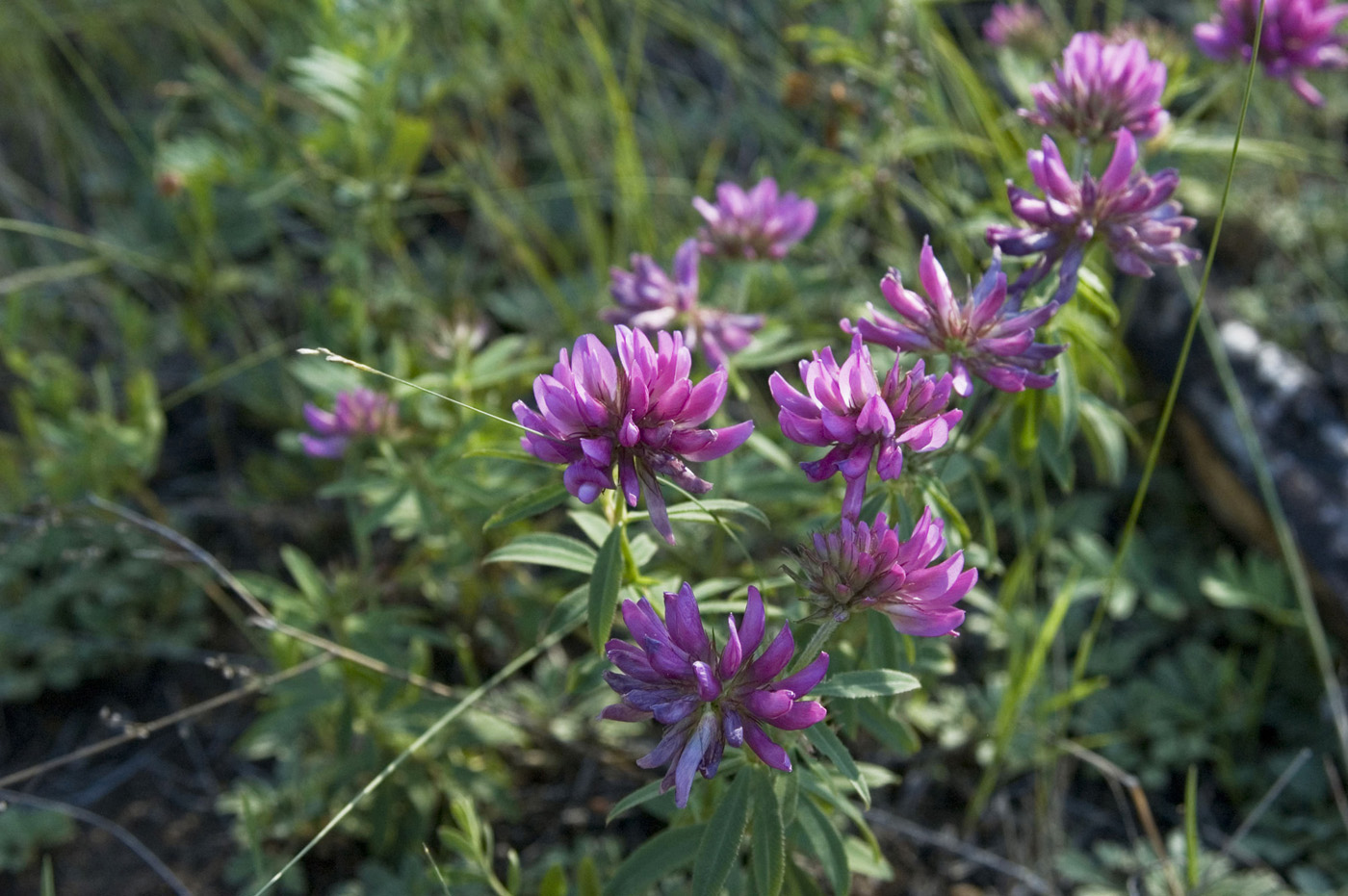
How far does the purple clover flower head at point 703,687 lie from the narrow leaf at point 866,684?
0.24ft

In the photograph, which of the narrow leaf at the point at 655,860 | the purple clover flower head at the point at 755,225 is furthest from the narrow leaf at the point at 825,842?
the purple clover flower head at the point at 755,225

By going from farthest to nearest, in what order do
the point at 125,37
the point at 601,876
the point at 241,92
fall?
the point at 125,37
the point at 241,92
the point at 601,876

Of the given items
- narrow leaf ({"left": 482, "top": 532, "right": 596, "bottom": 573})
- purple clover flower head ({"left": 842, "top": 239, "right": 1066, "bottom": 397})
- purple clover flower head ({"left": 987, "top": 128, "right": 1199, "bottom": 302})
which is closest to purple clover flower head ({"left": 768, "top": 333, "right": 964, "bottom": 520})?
purple clover flower head ({"left": 842, "top": 239, "right": 1066, "bottom": 397})

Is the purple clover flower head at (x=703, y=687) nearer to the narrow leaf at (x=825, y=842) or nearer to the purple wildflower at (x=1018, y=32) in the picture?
the narrow leaf at (x=825, y=842)

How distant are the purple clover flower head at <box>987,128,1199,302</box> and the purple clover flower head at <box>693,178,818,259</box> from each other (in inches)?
23.5

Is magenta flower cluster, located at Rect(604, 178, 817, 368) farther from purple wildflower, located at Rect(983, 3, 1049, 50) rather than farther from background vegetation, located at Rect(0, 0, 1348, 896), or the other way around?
purple wildflower, located at Rect(983, 3, 1049, 50)

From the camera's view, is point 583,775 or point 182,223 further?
point 182,223

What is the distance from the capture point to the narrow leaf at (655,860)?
5.20 ft

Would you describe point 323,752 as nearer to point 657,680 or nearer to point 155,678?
point 155,678

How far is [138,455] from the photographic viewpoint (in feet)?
8.84

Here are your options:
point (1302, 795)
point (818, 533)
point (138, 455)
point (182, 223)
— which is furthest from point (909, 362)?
point (182, 223)

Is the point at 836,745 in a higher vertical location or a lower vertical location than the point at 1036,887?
higher

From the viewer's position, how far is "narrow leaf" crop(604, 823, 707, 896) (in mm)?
1586

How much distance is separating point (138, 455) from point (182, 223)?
991 mm
